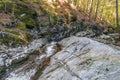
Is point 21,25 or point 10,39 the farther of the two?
point 21,25

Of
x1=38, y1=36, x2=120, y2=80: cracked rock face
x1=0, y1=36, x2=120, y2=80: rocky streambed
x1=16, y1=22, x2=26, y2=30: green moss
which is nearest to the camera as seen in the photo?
x1=38, y1=36, x2=120, y2=80: cracked rock face

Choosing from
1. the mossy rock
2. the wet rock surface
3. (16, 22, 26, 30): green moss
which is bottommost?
the wet rock surface


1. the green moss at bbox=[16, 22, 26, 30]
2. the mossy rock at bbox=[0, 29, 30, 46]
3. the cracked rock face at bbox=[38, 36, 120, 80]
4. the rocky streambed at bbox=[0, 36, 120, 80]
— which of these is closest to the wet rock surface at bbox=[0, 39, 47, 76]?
the rocky streambed at bbox=[0, 36, 120, 80]

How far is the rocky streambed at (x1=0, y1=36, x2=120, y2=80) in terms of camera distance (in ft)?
45.0

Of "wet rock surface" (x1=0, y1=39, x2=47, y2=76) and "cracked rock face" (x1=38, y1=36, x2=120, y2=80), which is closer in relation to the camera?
"cracked rock face" (x1=38, y1=36, x2=120, y2=80)

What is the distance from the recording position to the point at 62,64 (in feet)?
55.7

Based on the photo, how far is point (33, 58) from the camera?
21.4 metres

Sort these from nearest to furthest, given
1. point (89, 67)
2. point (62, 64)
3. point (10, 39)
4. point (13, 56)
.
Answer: point (89, 67), point (62, 64), point (13, 56), point (10, 39)

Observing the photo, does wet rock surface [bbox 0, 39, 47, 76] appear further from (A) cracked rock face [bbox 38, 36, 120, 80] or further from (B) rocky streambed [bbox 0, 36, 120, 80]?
(A) cracked rock face [bbox 38, 36, 120, 80]

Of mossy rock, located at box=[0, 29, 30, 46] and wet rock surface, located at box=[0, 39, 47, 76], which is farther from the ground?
mossy rock, located at box=[0, 29, 30, 46]

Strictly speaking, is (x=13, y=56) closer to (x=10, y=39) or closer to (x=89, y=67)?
(x=10, y=39)

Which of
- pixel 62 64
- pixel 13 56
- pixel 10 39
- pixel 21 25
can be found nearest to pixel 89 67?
A: pixel 62 64

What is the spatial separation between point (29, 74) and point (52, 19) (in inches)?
927

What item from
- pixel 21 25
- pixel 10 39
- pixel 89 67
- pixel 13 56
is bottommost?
pixel 13 56
